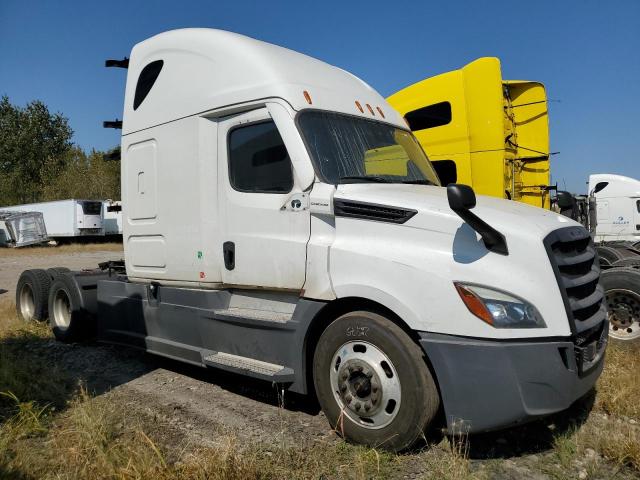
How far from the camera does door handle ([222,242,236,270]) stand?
14.6 ft

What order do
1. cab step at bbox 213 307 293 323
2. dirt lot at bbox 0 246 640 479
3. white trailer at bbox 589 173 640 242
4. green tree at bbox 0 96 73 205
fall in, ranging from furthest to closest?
green tree at bbox 0 96 73 205 → white trailer at bbox 589 173 640 242 → cab step at bbox 213 307 293 323 → dirt lot at bbox 0 246 640 479

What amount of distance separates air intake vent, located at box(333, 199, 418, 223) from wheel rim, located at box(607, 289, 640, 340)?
11.8 ft

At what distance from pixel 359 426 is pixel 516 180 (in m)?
6.44

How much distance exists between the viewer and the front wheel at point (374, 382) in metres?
3.26

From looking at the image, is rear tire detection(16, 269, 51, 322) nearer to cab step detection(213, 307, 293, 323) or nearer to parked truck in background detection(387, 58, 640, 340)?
cab step detection(213, 307, 293, 323)

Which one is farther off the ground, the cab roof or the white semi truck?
the cab roof

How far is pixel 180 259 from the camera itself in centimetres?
498

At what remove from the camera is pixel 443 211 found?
3.38 metres

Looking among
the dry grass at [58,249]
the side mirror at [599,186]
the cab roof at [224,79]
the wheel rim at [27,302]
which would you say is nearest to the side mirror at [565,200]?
the cab roof at [224,79]

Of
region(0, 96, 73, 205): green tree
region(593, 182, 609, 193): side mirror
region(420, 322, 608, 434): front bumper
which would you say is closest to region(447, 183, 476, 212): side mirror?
region(420, 322, 608, 434): front bumper

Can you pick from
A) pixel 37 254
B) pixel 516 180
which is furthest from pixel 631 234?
pixel 37 254

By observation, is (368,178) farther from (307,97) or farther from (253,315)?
(253,315)

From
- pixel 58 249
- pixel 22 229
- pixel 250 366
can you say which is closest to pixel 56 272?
pixel 250 366

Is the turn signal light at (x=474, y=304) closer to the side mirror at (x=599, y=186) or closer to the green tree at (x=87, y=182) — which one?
the side mirror at (x=599, y=186)
